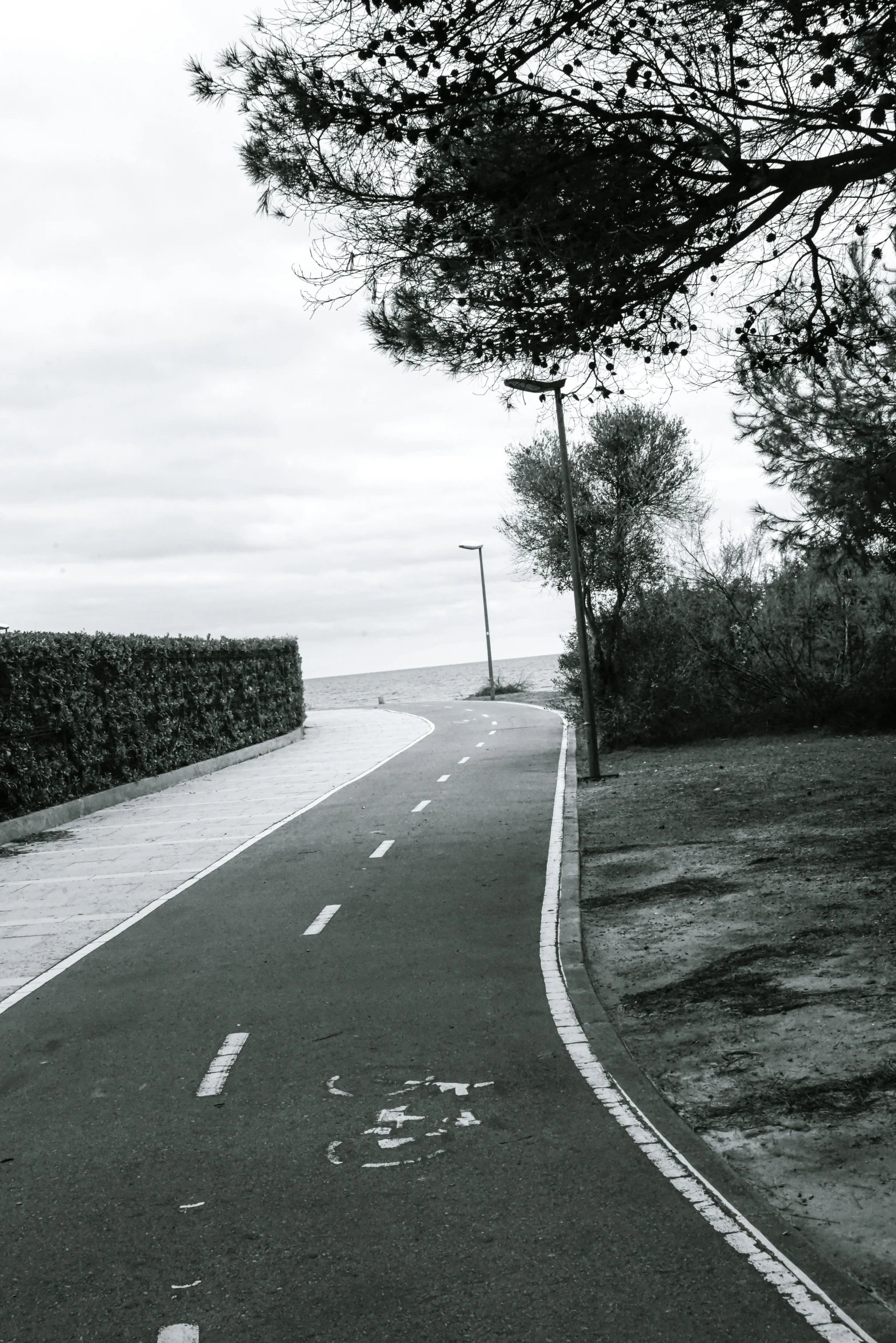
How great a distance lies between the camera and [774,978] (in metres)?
8.16

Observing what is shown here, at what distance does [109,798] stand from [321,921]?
41.4ft

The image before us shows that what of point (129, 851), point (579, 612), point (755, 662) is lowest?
point (129, 851)

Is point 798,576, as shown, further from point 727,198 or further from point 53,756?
point 727,198

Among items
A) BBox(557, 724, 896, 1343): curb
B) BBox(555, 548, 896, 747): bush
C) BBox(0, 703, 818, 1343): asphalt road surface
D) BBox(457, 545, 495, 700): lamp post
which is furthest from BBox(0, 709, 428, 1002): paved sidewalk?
BBox(457, 545, 495, 700): lamp post

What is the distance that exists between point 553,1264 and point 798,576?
23357 millimetres

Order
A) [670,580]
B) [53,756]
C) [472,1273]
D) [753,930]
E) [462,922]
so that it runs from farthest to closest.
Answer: [670,580]
[53,756]
[462,922]
[753,930]
[472,1273]

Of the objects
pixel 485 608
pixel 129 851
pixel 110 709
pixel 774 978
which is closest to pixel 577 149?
pixel 774 978

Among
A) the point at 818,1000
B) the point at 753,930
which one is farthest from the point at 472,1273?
the point at 753,930

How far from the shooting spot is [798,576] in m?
26.2

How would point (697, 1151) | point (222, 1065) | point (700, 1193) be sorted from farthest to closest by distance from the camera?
point (222, 1065)
point (697, 1151)
point (700, 1193)

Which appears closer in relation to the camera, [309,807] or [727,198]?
[727,198]

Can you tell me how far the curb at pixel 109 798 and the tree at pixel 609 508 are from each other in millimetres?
9461

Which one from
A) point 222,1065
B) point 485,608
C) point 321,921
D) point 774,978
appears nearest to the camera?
point 222,1065

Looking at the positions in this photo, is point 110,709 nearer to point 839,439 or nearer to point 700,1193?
point 839,439
